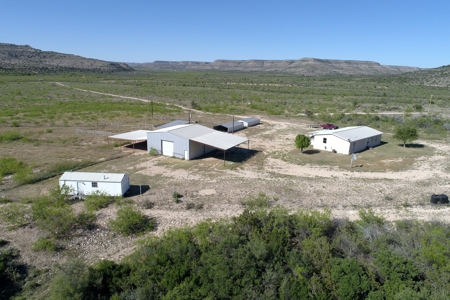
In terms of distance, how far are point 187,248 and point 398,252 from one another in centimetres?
823

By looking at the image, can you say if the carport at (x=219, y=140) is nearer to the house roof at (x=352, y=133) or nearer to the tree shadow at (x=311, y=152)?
the tree shadow at (x=311, y=152)

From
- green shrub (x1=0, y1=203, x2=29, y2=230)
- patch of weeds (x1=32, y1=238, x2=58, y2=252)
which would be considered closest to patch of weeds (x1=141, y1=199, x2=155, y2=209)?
patch of weeds (x1=32, y1=238, x2=58, y2=252)

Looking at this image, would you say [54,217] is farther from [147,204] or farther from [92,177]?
[147,204]

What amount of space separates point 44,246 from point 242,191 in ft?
36.1

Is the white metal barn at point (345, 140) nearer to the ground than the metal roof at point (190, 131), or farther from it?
nearer to the ground

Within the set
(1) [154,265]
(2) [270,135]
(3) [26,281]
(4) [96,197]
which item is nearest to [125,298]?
(1) [154,265]

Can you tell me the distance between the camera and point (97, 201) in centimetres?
1798

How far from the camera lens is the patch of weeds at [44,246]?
14.0 m

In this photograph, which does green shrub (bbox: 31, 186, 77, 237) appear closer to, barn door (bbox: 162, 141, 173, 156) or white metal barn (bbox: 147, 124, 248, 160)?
white metal barn (bbox: 147, 124, 248, 160)

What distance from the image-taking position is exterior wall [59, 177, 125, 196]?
19.0m

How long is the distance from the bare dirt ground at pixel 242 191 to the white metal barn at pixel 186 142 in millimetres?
963

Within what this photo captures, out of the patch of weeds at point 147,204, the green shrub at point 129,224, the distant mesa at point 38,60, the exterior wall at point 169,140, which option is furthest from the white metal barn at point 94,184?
the distant mesa at point 38,60

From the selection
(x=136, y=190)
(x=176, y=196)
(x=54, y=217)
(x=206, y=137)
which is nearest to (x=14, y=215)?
(x=54, y=217)

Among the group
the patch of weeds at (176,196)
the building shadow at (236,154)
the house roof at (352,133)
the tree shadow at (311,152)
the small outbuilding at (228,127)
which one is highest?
the house roof at (352,133)
